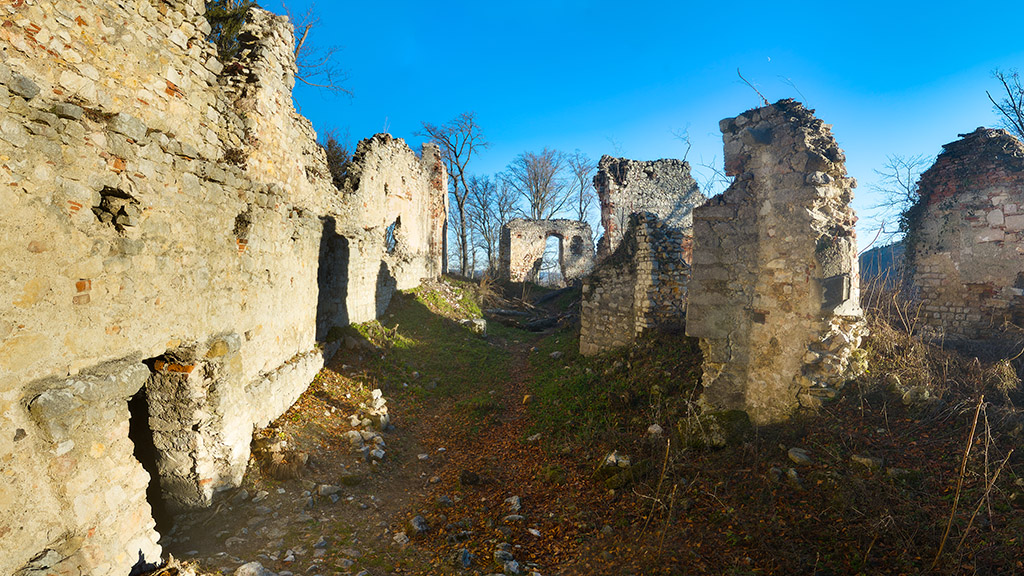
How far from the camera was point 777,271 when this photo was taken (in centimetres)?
503

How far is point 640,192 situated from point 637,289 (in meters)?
13.3

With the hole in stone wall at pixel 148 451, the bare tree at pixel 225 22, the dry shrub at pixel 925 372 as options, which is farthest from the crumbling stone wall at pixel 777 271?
the bare tree at pixel 225 22

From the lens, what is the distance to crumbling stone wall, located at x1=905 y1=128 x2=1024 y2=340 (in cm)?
810

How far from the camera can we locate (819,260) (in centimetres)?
470

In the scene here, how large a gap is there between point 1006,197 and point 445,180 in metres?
20.8

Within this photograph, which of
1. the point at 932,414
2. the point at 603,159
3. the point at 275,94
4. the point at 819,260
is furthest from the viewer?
the point at 603,159

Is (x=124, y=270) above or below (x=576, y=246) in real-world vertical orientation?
below

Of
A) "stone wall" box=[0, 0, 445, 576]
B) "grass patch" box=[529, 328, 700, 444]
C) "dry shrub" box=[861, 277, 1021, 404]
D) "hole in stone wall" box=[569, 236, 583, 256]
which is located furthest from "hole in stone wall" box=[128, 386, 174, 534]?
"hole in stone wall" box=[569, 236, 583, 256]

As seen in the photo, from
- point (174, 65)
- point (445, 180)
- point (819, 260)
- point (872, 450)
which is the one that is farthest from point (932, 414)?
point (445, 180)

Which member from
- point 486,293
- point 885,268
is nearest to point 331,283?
point 486,293

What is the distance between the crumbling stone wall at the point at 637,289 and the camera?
29.2 ft

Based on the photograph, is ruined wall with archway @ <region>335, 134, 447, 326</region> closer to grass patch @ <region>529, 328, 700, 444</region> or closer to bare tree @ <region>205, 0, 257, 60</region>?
bare tree @ <region>205, 0, 257, 60</region>

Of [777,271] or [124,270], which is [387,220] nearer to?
[124,270]

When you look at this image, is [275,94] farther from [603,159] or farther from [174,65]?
[603,159]
